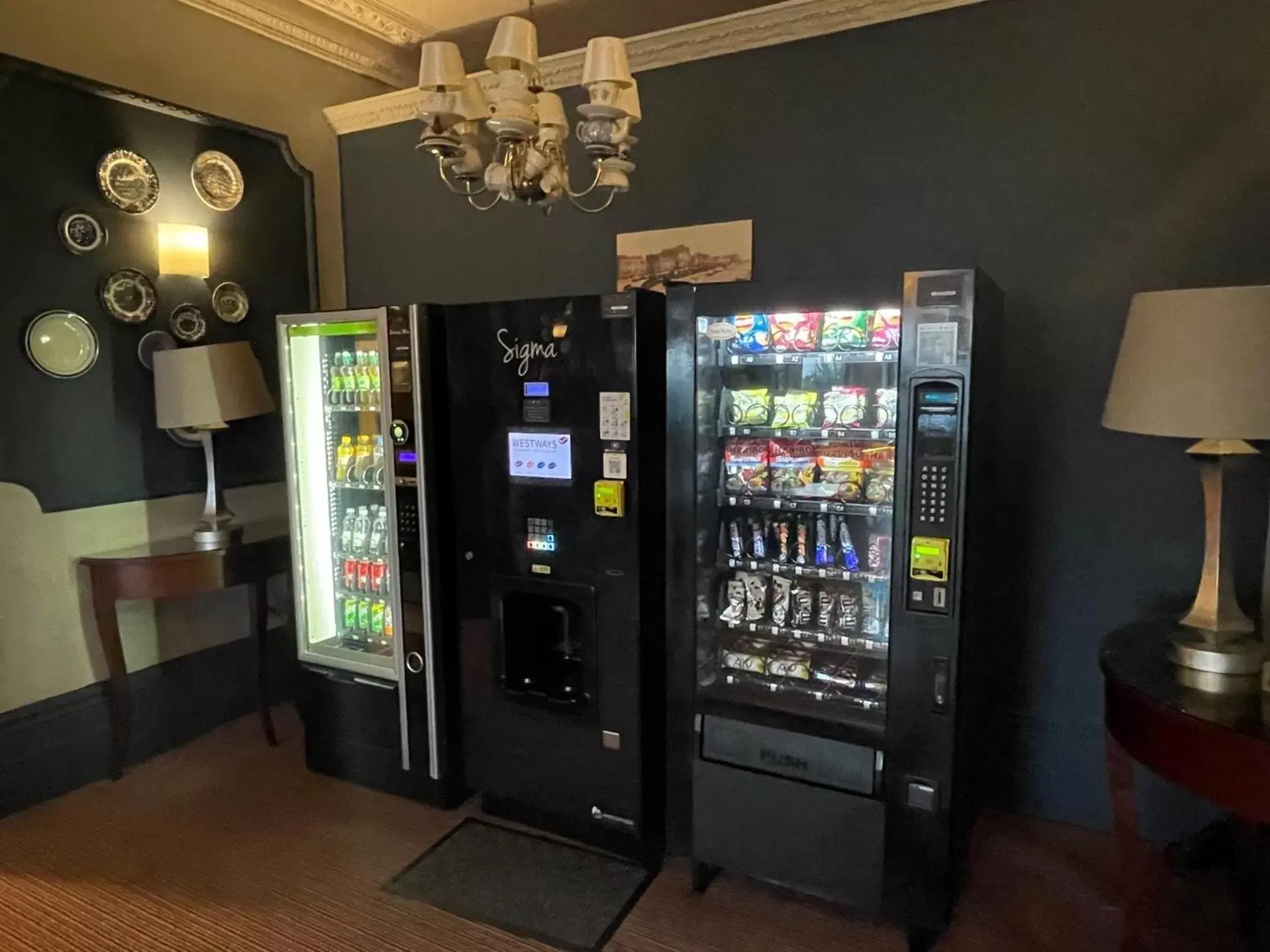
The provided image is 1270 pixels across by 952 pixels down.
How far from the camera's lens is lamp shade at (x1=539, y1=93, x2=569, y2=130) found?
2092mm

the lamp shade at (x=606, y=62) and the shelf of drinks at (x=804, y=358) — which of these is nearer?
the lamp shade at (x=606, y=62)

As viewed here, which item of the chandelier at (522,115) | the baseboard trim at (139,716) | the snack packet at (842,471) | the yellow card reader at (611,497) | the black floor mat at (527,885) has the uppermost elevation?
the chandelier at (522,115)

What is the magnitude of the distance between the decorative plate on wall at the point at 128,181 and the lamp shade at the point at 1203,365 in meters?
3.26

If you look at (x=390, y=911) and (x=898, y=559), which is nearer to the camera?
(x=898, y=559)

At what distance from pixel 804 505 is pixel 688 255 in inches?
49.7

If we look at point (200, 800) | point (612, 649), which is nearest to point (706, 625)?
point (612, 649)

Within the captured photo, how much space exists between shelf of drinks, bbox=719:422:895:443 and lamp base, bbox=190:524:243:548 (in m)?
1.93

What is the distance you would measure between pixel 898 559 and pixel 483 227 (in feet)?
7.67

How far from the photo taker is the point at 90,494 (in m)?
3.02

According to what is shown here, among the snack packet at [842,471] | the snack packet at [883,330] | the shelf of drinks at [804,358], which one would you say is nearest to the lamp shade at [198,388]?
the shelf of drinks at [804,358]

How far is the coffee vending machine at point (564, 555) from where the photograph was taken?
7.87 feet

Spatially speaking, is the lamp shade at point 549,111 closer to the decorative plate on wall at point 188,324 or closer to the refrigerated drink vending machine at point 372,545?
the refrigerated drink vending machine at point 372,545

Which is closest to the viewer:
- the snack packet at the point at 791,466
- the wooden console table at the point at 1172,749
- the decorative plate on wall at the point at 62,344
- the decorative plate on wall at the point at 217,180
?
the wooden console table at the point at 1172,749

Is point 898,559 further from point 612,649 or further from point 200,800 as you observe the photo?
point 200,800
